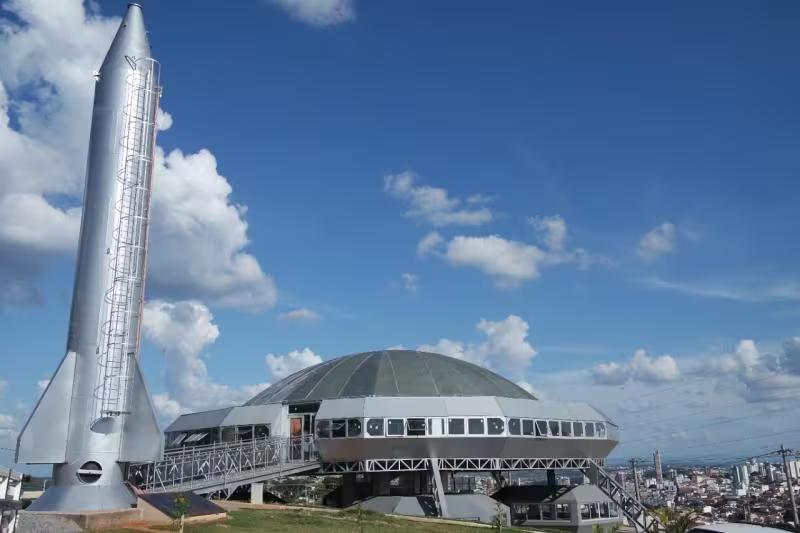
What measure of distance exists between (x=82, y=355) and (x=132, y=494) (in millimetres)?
6482

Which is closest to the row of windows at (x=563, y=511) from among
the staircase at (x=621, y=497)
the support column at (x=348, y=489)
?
the staircase at (x=621, y=497)

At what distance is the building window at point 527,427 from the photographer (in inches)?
1954

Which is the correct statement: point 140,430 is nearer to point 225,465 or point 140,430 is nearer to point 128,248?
point 128,248

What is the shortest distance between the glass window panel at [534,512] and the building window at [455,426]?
46.0ft

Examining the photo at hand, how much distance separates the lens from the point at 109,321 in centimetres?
3183

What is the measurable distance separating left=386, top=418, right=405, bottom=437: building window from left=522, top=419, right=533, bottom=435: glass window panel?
8.80 meters

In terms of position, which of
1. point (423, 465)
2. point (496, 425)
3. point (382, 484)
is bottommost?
point (382, 484)

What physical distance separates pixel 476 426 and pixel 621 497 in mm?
15455

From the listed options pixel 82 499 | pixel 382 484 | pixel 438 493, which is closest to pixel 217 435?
pixel 382 484

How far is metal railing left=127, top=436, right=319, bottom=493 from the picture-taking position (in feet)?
128

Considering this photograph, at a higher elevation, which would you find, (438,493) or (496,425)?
(496,425)

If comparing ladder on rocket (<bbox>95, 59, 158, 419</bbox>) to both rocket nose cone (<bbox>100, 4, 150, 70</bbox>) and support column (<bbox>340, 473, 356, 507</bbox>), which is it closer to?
rocket nose cone (<bbox>100, 4, 150, 70</bbox>)

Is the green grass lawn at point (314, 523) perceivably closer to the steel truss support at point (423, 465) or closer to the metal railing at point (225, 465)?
the metal railing at point (225, 465)

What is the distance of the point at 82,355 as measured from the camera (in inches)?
1233
